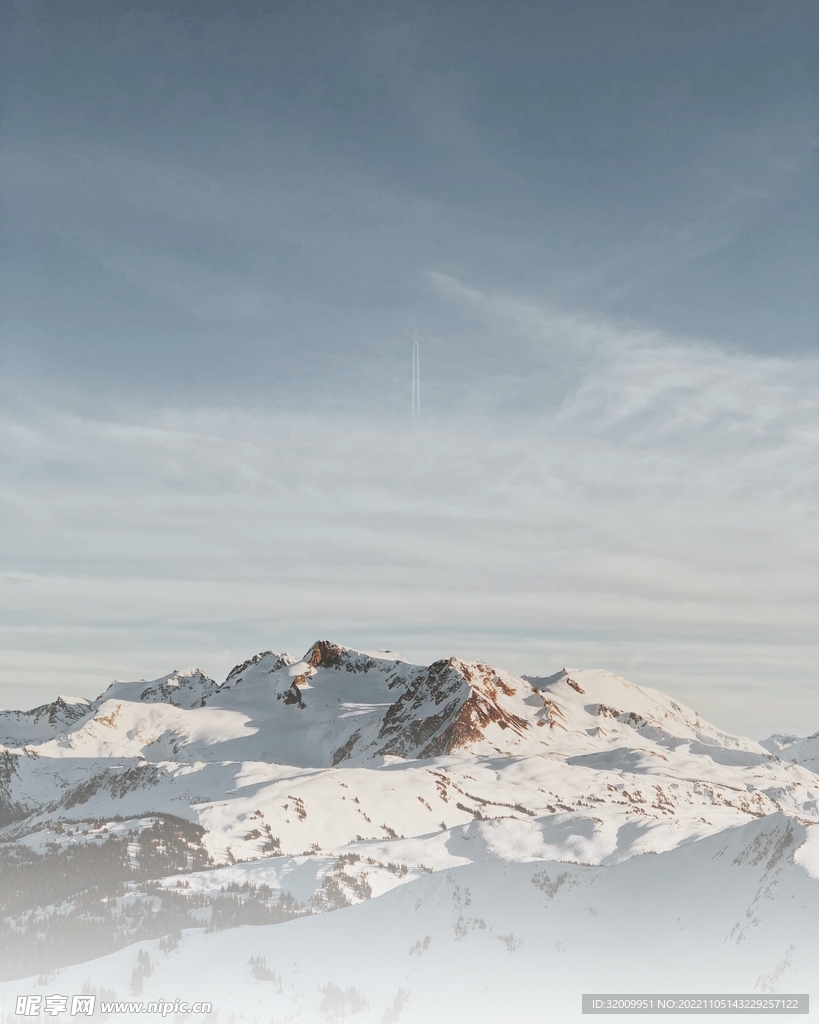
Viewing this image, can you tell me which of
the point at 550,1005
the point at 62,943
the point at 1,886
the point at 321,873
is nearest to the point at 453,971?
the point at 550,1005

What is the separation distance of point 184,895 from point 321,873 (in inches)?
679

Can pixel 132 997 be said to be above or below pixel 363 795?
above

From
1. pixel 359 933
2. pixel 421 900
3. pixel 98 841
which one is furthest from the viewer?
pixel 98 841

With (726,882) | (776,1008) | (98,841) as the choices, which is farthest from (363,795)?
(776,1008)

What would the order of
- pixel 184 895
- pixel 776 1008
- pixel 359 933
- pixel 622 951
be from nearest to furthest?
pixel 776 1008, pixel 622 951, pixel 359 933, pixel 184 895

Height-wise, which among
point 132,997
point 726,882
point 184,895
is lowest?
point 184,895

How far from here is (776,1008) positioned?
45875mm

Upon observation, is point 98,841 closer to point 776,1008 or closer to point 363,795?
point 363,795

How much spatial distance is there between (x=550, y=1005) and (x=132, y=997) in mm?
27912

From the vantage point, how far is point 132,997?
6138cm

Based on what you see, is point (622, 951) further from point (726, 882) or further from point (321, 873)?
point (321, 873)

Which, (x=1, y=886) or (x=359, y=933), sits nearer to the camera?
(x=359, y=933)

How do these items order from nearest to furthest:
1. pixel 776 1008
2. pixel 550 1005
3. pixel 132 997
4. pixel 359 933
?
pixel 776 1008 < pixel 550 1005 < pixel 132 997 < pixel 359 933

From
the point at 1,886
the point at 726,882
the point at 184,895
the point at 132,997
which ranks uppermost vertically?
the point at 726,882
